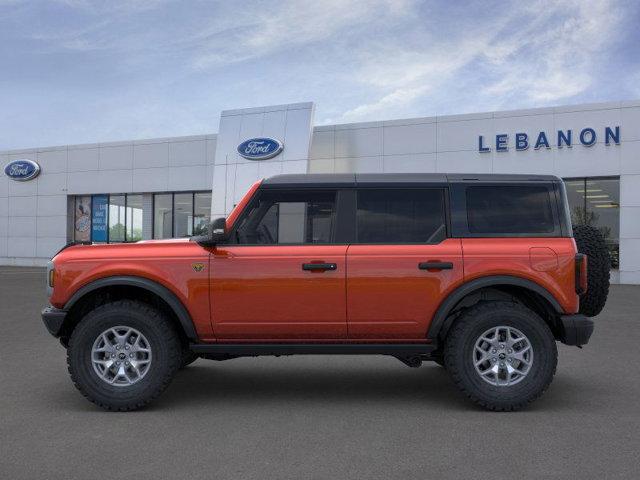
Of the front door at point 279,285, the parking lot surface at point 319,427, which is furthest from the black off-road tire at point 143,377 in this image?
the front door at point 279,285

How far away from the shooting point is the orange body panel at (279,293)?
5191 millimetres

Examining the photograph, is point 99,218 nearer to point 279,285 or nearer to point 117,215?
point 117,215

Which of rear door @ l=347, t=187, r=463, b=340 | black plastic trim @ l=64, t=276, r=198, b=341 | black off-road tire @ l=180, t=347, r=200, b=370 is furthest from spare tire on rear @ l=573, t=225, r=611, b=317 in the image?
black off-road tire @ l=180, t=347, r=200, b=370

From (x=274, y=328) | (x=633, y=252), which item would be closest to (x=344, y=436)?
(x=274, y=328)

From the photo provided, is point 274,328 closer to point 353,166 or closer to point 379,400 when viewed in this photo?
point 379,400

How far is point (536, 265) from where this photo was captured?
5.22m

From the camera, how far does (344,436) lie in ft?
14.6

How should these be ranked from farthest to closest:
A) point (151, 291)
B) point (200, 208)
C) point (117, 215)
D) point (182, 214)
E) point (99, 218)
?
point (99, 218) < point (117, 215) < point (182, 214) < point (200, 208) < point (151, 291)

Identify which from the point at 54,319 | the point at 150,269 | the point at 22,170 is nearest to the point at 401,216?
the point at 150,269

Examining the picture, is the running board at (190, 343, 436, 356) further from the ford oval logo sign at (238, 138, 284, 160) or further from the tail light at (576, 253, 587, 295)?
the ford oval logo sign at (238, 138, 284, 160)

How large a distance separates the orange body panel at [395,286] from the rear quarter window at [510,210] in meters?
0.37

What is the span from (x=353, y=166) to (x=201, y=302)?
21272 millimetres

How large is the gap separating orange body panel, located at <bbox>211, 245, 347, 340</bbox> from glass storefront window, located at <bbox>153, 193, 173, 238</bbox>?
85.6 ft

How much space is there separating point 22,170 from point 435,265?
32.3m
